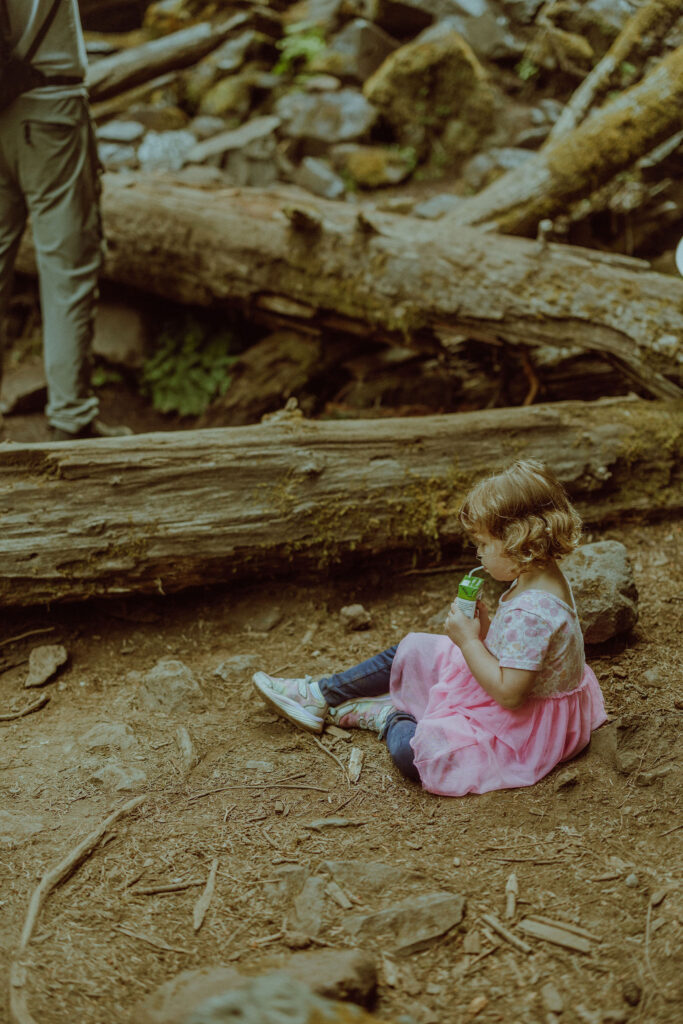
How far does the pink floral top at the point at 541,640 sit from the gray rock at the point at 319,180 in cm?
597

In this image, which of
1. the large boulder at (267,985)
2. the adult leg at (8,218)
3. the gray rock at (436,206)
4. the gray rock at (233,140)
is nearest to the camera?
the large boulder at (267,985)

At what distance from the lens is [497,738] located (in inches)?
A: 107

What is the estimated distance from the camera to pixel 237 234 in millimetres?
5617

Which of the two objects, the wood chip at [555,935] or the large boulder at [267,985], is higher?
the large boulder at [267,985]

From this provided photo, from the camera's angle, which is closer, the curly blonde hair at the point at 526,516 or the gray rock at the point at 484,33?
the curly blonde hair at the point at 526,516

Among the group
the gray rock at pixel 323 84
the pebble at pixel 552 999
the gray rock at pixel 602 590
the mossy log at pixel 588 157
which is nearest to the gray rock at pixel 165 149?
the gray rock at pixel 323 84

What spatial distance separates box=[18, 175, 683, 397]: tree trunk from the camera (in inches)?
180

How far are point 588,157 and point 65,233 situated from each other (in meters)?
3.84

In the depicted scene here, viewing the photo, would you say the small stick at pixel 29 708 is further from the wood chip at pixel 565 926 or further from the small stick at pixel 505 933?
the wood chip at pixel 565 926

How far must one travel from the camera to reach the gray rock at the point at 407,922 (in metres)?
2.10

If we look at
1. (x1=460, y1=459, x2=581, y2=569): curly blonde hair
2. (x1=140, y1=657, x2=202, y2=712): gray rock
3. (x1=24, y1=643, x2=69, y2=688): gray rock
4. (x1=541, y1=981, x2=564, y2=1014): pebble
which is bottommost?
(x1=24, y1=643, x2=69, y2=688): gray rock

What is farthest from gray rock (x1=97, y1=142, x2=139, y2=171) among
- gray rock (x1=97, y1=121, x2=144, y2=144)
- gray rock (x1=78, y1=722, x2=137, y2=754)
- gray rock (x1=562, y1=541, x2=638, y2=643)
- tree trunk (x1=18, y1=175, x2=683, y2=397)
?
gray rock (x1=562, y1=541, x2=638, y2=643)

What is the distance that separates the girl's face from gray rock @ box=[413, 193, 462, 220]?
194 inches

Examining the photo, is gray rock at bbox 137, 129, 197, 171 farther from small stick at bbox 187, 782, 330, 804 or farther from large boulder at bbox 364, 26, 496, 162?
small stick at bbox 187, 782, 330, 804
